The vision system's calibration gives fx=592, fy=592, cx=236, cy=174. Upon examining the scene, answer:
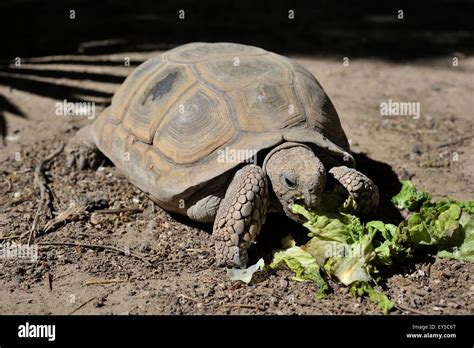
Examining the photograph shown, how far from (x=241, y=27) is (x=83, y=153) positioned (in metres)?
4.65

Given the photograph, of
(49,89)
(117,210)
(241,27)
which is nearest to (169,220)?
(117,210)

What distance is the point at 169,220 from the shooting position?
4.35m

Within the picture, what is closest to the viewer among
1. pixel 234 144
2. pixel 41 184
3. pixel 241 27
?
pixel 234 144

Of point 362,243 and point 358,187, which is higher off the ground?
point 358,187

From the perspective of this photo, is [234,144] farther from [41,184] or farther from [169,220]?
[41,184]

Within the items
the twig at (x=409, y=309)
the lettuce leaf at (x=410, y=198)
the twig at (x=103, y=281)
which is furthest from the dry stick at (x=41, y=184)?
the lettuce leaf at (x=410, y=198)

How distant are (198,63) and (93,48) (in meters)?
3.64

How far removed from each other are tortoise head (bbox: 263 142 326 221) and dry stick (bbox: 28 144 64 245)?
1723 millimetres

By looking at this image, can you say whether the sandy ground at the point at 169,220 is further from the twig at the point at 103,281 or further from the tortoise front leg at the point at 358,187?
the tortoise front leg at the point at 358,187

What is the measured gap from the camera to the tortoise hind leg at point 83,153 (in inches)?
199

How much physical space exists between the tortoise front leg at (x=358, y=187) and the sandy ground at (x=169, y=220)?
0.40 metres

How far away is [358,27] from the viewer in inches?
367

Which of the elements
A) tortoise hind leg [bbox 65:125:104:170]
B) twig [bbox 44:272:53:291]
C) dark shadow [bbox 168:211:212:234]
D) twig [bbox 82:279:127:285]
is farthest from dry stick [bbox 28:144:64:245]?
dark shadow [bbox 168:211:212:234]

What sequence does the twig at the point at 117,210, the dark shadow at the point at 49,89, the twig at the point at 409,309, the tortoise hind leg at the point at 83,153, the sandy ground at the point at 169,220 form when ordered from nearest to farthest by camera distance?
the twig at the point at 409,309, the sandy ground at the point at 169,220, the twig at the point at 117,210, the tortoise hind leg at the point at 83,153, the dark shadow at the point at 49,89
